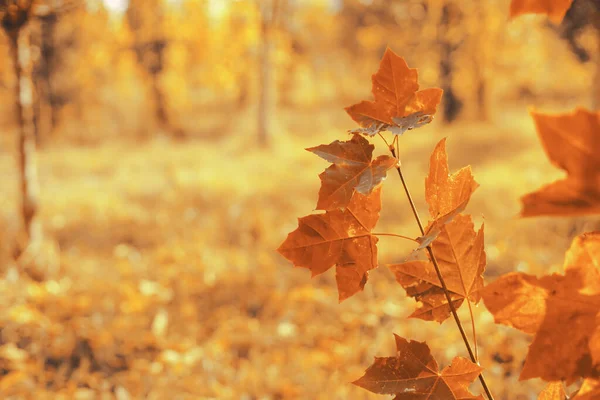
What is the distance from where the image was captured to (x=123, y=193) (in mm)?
6332

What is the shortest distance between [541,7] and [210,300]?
3.30 meters

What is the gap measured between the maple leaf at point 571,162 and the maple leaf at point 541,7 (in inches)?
9.6

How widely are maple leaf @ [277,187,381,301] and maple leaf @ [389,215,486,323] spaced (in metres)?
0.07

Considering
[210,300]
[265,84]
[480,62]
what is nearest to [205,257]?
[210,300]

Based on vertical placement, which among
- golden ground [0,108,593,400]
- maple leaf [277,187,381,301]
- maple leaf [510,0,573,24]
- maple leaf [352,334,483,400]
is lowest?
golden ground [0,108,593,400]

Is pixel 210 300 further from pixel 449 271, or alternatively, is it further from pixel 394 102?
pixel 394 102

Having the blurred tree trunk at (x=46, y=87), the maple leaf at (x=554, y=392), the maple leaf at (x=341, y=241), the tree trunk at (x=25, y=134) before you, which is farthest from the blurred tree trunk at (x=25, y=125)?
the blurred tree trunk at (x=46, y=87)

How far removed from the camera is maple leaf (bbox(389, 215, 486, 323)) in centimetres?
71

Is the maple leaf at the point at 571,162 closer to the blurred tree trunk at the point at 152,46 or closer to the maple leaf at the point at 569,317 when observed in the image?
the maple leaf at the point at 569,317

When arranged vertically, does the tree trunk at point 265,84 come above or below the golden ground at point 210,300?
above

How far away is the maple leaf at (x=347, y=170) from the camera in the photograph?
0.61 meters

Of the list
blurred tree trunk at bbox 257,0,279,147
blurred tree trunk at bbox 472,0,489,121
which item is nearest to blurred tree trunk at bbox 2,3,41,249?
blurred tree trunk at bbox 257,0,279,147

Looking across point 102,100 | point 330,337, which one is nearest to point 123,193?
point 330,337

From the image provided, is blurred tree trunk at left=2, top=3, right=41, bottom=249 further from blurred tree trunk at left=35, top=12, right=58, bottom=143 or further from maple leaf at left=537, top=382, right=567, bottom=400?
blurred tree trunk at left=35, top=12, right=58, bottom=143
